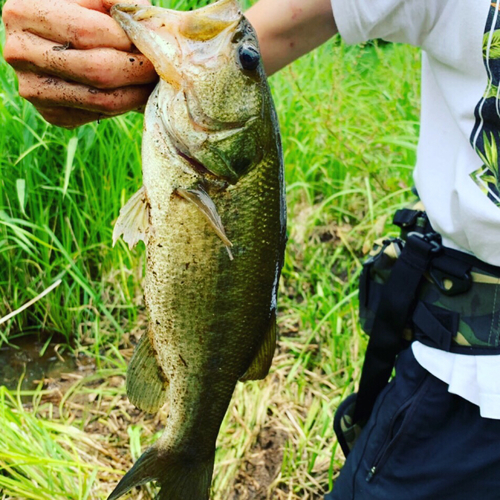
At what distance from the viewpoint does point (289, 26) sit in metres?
1.67

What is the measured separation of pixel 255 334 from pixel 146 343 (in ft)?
0.86

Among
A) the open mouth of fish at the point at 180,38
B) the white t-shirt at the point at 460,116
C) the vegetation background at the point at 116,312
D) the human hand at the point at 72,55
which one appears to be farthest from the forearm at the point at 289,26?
the vegetation background at the point at 116,312

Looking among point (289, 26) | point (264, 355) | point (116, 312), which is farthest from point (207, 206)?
point (116, 312)

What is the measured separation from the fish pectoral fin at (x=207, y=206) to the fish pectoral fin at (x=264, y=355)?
278 millimetres

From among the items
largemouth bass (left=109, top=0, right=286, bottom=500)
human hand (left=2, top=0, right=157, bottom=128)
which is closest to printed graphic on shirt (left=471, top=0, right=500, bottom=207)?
largemouth bass (left=109, top=0, right=286, bottom=500)

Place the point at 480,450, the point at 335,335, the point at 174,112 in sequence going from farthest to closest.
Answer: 1. the point at 335,335
2. the point at 480,450
3. the point at 174,112

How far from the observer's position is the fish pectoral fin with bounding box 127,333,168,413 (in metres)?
1.49

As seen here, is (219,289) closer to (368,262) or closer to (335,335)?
(368,262)

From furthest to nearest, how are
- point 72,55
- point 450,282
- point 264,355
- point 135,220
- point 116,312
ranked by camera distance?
point 116,312 → point 450,282 → point 264,355 → point 135,220 → point 72,55

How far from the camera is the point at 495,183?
1.55m

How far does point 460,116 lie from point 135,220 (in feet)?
2.86

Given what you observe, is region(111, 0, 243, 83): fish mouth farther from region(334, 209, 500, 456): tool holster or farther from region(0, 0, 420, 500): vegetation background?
region(0, 0, 420, 500): vegetation background

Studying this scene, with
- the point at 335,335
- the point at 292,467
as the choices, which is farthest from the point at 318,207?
the point at 292,467

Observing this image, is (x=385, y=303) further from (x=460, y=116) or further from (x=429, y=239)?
(x=460, y=116)
